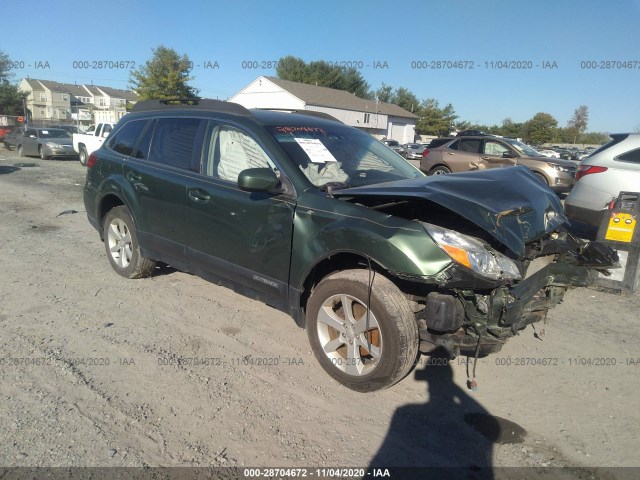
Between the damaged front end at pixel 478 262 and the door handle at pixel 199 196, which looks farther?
the door handle at pixel 199 196

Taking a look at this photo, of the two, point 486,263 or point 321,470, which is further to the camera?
point 486,263

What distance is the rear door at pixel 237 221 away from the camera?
3.42 m

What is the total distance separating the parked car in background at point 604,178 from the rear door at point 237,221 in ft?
15.5

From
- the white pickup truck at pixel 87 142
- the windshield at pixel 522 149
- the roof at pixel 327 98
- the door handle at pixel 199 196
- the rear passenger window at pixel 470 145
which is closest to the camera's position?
the door handle at pixel 199 196

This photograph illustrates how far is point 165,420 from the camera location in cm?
278

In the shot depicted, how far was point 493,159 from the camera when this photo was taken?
43.7 ft

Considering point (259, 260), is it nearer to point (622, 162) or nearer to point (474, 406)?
point (474, 406)

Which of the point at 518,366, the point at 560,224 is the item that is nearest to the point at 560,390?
the point at 518,366

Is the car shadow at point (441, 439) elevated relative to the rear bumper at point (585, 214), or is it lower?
lower

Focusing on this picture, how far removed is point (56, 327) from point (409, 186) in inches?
127

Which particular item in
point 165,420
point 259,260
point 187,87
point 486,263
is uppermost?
point 187,87

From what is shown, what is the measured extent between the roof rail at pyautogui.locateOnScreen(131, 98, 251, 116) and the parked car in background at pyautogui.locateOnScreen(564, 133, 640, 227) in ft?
15.8

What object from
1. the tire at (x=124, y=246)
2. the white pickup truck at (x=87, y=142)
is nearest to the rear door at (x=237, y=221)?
the tire at (x=124, y=246)

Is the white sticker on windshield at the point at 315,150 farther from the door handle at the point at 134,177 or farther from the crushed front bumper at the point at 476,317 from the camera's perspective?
the door handle at the point at 134,177
